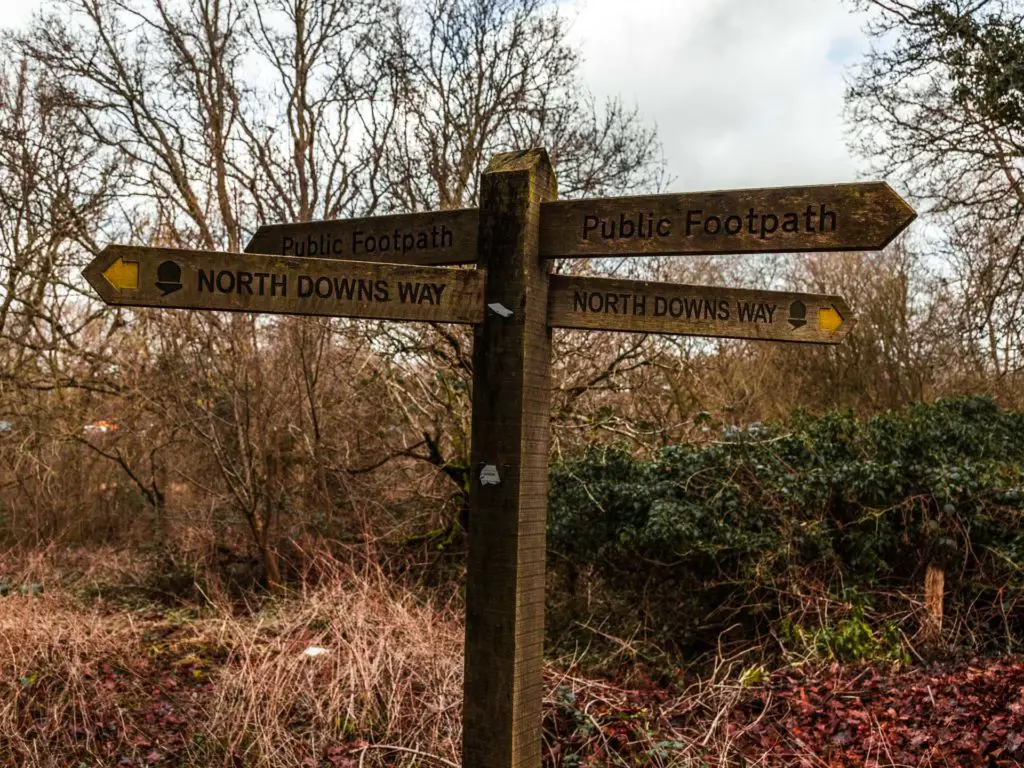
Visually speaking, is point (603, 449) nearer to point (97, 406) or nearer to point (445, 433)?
point (445, 433)

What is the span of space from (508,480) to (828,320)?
1.30m

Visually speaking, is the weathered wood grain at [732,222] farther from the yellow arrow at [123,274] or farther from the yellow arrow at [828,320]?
the yellow arrow at [123,274]

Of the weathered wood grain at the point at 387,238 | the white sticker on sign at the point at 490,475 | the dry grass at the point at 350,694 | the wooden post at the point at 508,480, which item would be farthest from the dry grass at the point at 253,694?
the weathered wood grain at the point at 387,238

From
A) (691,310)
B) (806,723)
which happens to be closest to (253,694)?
(806,723)

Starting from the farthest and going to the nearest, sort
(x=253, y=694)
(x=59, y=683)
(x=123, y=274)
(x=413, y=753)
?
1. (x=59, y=683)
2. (x=253, y=694)
3. (x=413, y=753)
4. (x=123, y=274)

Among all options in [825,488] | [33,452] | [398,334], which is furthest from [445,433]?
[33,452]

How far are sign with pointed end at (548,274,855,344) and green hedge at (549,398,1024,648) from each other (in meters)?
4.21

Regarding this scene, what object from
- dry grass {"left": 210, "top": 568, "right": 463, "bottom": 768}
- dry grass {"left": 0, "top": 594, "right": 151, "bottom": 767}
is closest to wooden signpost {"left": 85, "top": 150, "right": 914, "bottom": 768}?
dry grass {"left": 210, "top": 568, "right": 463, "bottom": 768}

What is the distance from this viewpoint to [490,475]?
310 centimetres

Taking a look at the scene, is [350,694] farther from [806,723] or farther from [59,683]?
[806,723]

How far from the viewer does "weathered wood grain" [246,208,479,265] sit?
129 inches

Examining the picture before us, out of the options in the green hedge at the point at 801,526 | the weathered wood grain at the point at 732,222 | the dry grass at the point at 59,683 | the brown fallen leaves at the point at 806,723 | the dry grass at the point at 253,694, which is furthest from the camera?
the green hedge at the point at 801,526

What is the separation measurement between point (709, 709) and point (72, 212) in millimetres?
10993

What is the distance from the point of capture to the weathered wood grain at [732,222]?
2824mm
